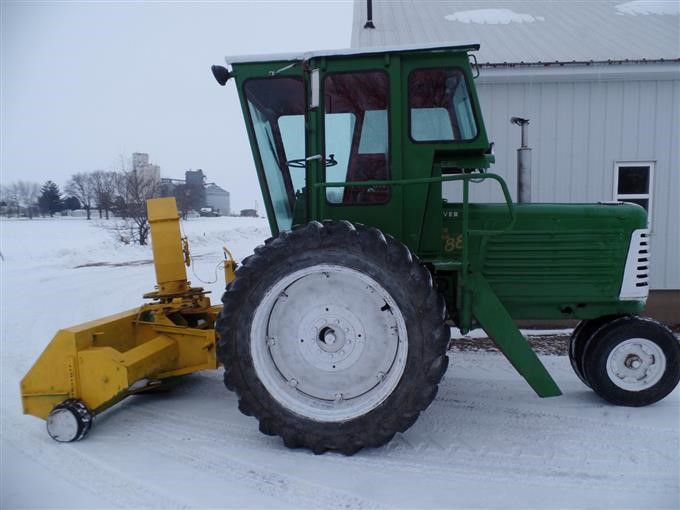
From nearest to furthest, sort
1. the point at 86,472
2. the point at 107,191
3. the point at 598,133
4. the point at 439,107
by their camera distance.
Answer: the point at 86,472 < the point at 439,107 < the point at 598,133 < the point at 107,191

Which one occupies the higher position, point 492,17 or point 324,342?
point 492,17

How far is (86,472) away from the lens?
9.03 feet

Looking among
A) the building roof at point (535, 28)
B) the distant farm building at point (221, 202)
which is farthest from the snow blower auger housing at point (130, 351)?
the distant farm building at point (221, 202)

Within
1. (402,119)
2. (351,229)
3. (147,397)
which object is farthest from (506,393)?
(147,397)

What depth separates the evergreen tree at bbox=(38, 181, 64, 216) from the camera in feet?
118

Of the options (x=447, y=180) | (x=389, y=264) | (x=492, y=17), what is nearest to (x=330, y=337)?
(x=389, y=264)

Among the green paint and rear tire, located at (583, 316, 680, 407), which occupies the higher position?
the green paint

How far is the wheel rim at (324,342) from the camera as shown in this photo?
2.96 metres

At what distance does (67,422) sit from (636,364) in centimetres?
391

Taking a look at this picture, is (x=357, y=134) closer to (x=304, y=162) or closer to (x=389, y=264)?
(x=304, y=162)

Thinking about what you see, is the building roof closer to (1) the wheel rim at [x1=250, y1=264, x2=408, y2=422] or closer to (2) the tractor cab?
(2) the tractor cab

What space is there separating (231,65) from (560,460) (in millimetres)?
3304

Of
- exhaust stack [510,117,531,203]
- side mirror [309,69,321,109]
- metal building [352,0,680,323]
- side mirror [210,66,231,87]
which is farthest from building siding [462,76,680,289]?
side mirror [210,66,231,87]

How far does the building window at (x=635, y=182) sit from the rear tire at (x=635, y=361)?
3346 mm
